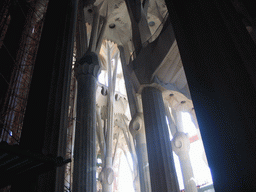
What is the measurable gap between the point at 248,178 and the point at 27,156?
2866 millimetres

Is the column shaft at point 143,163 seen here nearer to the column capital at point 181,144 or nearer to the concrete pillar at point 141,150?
the concrete pillar at point 141,150

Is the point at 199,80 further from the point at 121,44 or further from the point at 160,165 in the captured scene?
the point at 121,44

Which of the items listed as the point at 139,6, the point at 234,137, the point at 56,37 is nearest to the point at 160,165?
the point at 234,137

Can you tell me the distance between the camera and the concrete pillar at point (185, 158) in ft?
30.0

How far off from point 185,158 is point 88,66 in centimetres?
531

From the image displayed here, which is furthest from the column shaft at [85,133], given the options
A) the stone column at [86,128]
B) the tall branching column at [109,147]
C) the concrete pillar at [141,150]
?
the tall branching column at [109,147]

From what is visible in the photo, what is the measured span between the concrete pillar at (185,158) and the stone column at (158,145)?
3.31 metres

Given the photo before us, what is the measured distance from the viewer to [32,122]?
521 centimetres

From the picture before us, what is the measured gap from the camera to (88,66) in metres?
9.33

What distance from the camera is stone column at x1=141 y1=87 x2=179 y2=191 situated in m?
6.07

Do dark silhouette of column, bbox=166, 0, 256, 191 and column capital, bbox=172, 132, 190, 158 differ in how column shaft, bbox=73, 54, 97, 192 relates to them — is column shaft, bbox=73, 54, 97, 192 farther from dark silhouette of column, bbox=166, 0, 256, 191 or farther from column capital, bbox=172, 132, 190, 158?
dark silhouette of column, bbox=166, 0, 256, 191

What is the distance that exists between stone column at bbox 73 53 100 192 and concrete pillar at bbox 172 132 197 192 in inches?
152

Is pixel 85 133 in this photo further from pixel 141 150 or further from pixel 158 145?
pixel 141 150

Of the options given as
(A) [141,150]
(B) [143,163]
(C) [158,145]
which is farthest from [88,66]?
(B) [143,163]
